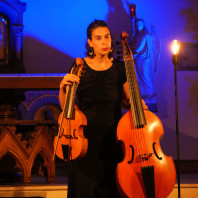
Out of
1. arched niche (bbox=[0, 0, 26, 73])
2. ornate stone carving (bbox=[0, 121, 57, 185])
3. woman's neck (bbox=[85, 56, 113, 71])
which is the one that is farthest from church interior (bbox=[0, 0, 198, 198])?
woman's neck (bbox=[85, 56, 113, 71])

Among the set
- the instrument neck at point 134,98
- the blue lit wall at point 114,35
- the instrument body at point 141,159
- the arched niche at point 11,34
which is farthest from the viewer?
the blue lit wall at point 114,35

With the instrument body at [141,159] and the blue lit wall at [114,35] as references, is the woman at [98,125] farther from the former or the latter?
the blue lit wall at [114,35]

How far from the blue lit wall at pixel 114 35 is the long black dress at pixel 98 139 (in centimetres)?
320

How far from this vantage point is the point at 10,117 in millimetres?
3189

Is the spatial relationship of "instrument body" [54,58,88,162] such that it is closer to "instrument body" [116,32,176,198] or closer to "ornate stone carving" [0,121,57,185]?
"instrument body" [116,32,176,198]

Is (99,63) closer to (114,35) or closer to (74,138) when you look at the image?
(74,138)

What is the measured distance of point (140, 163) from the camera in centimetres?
174

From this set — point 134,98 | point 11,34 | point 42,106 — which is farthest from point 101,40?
point 11,34

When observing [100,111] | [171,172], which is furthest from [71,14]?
[171,172]

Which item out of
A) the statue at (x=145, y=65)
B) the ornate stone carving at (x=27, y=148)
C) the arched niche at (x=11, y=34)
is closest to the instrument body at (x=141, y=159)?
the ornate stone carving at (x=27, y=148)

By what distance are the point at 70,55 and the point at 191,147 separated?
7.58 feet

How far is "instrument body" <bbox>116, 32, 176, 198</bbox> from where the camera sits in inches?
67.1

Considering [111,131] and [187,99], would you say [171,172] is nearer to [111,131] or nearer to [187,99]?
[111,131]

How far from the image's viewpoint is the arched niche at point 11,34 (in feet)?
16.2
